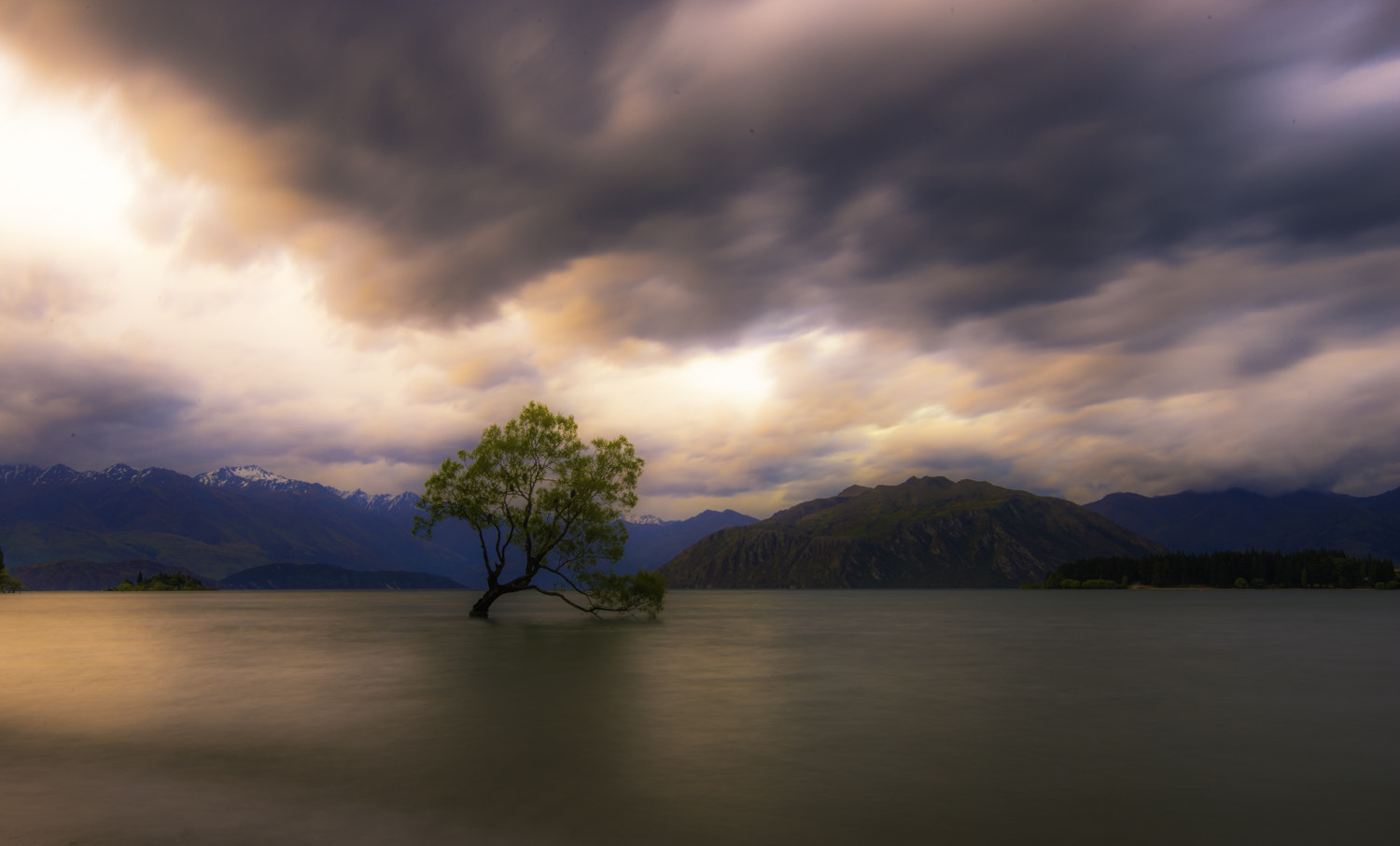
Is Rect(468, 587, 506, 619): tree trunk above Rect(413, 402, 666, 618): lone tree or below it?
below

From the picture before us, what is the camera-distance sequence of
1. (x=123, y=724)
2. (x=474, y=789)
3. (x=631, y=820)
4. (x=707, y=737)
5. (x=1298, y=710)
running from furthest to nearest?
1. (x=1298, y=710)
2. (x=123, y=724)
3. (x=707, y=737)
4. (x=474, y=789)
5. (x=631, y=820)

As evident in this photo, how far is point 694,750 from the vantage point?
23.2 metres

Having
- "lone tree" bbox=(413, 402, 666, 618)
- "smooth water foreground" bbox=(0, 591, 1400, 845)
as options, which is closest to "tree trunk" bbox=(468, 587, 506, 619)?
"lone tree" bbox=(413, 402, 666, 618)

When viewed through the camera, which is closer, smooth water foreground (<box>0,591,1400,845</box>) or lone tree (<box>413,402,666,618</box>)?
smooth water foreground (<box>0,591,1400,845</box>)

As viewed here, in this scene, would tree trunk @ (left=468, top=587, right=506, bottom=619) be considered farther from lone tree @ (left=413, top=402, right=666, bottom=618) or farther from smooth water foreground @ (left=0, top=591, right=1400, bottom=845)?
smooth water foreground @ (left=0, top=591, right=1400, bottom=845)

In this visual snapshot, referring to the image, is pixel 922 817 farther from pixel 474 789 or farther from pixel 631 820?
pixel 474 789

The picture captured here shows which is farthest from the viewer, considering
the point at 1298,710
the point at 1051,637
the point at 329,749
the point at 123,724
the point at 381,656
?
the point at 1051,637

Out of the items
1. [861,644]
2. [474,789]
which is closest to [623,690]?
[474,789]

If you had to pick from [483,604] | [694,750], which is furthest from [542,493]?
[694,750]

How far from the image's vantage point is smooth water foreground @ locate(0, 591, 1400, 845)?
1559 cm

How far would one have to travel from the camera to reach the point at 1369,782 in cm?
1991

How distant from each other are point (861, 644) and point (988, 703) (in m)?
35.8

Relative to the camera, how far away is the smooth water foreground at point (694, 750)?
1559 cm

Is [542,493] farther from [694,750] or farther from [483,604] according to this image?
[694,750]
